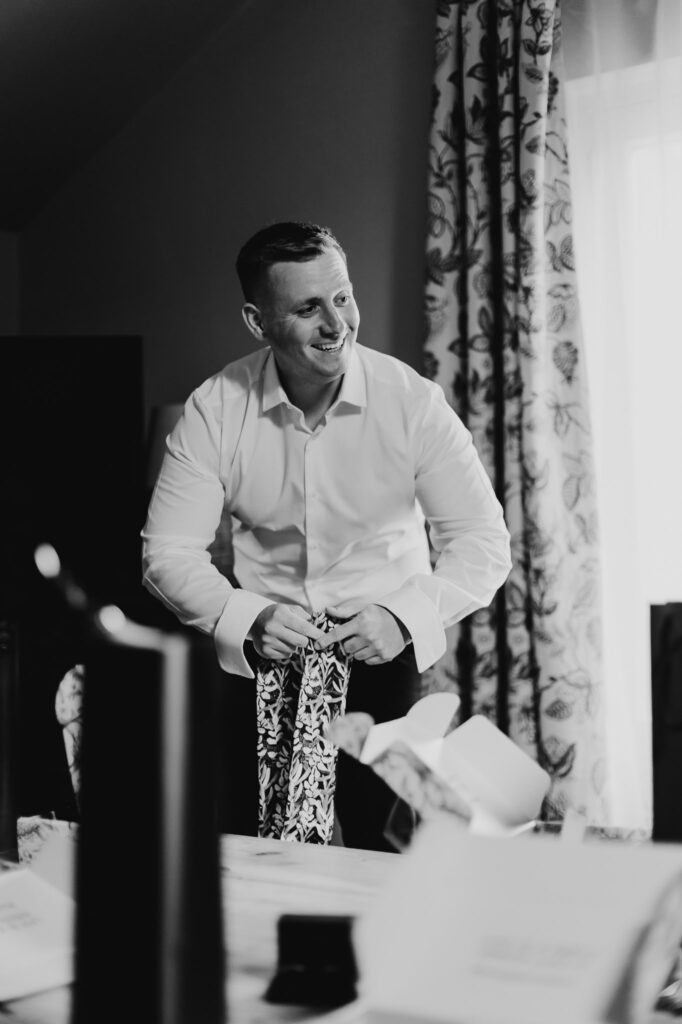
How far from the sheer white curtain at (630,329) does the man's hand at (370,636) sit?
125 centimetres

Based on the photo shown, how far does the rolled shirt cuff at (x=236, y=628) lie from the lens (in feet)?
5.41

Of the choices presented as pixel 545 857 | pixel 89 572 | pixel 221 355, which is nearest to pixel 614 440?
pixel 221 355

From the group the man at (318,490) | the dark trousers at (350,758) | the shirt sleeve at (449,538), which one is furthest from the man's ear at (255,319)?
the dark trousers at (350,758)

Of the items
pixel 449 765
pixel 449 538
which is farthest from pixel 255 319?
pixel 449 765

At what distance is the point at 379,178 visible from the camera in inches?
126

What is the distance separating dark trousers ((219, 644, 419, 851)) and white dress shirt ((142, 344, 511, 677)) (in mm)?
166

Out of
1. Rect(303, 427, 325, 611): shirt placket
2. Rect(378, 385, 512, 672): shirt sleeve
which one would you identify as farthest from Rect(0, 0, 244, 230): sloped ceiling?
Rect(378, 385, 512, 672): shirt sleeve

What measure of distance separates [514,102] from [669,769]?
240cm

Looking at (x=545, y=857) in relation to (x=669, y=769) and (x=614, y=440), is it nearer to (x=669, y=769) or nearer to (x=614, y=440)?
(x=669, y=769)

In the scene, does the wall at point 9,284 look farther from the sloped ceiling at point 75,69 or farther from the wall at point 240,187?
the sloped ceiling at point 75,69

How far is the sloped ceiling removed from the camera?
3.06 metres

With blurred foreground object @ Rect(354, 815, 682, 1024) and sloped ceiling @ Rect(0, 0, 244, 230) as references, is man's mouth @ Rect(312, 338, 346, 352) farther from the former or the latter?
sloped ceiling @ Rect(0, 0, 244, 230)

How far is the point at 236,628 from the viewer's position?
5.42 ft

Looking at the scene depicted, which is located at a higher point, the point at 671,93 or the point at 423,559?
the point at 671,93
